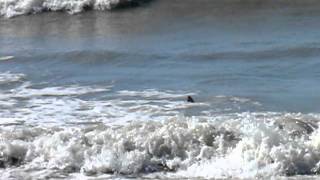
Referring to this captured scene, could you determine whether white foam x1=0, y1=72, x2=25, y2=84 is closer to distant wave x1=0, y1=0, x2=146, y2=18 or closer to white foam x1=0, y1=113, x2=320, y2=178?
white foam x1=0, y1=113, x2=320, y2=178

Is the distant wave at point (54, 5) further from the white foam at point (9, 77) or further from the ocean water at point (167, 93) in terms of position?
the white foam at point (9, 77)

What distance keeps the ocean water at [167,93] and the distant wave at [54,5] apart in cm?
111

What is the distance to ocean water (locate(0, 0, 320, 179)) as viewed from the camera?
8.51 meters

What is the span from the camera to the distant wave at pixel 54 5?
69.4 ft

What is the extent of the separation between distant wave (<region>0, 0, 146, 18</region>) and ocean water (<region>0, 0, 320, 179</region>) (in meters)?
1.11

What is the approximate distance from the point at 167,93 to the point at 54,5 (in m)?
11.1

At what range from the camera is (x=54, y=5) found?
2194 cm

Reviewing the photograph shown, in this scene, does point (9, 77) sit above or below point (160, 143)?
above

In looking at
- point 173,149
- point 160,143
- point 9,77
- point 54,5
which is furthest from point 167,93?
point 54,5

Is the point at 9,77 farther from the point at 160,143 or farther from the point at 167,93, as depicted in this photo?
the point at 160,143

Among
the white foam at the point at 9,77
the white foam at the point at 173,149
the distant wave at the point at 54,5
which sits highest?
the distant wave at the point at 54,5

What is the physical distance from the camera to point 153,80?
12391mm

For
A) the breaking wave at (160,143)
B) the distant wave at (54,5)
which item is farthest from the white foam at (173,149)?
the distant wave at (54,5)

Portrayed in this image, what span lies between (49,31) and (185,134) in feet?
34.8
